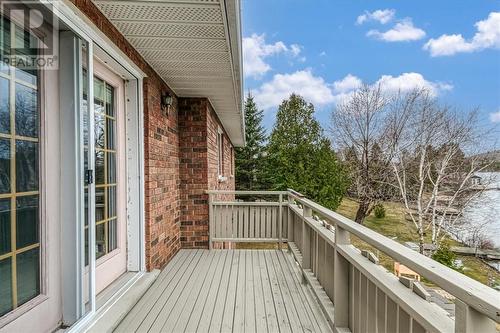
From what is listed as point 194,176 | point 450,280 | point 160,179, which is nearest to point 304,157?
point 194,176

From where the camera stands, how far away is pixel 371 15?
25219 millimetres

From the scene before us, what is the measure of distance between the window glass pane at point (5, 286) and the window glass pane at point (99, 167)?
1.11 m

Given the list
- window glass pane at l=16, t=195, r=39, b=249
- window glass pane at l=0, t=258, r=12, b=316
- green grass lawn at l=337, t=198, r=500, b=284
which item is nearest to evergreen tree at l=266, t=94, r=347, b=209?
green grass lawn at l=337, t=198, r=500, b=284

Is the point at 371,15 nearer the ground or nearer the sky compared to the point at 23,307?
nearer the sky

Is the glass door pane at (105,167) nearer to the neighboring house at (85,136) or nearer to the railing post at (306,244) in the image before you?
the neighboring house at (85,136)

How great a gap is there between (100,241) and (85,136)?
1.09 m

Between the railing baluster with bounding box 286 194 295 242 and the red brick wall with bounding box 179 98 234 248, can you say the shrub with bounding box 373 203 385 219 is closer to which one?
the railing baluster with bounding box 286 194 295 242

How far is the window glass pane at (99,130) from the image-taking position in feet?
9.14

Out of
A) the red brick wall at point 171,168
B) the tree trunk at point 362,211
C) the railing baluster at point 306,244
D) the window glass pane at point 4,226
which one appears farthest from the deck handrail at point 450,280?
the tree trunk at point 362,211

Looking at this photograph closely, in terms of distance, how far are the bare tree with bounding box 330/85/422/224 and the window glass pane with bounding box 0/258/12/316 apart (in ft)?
45.2

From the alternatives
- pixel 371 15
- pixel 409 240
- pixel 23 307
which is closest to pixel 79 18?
pixel 23 307

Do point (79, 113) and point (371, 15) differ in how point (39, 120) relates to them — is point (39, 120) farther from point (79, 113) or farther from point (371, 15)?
point (371, 15)

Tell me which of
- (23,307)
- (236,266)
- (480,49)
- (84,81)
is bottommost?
(236,266)

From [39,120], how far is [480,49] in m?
26.7
